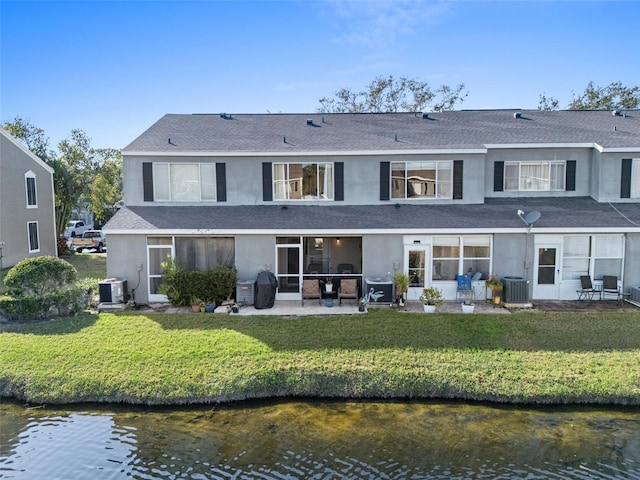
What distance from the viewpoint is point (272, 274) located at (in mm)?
16484

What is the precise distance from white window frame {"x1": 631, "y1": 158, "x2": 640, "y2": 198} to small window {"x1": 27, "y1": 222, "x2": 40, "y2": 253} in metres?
31.5

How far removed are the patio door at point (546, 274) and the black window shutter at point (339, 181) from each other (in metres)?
7.65

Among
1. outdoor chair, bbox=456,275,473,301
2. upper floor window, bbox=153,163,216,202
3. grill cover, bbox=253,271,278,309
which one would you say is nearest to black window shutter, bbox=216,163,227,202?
upper floor window, bbox=153,163,216,202

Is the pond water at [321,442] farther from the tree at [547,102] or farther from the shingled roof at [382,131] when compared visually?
the tree at [547,102]

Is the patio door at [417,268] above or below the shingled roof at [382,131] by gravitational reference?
below

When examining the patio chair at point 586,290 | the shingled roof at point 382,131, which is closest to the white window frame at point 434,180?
the shingled roof at point 382,131

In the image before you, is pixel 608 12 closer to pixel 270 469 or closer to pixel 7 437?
pixel 270 469

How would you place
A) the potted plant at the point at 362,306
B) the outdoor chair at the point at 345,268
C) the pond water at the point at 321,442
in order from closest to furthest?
the pond water at the point at 321,442 < the potted plant at the point at 362,306 < the outdoor chair at the point at 345,268

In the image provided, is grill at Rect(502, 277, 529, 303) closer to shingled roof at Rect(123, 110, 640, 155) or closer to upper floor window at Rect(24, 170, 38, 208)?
shingled roof at Rect(123, 110, 640, 155)

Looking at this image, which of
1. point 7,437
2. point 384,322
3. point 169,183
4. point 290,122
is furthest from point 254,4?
point 7,437

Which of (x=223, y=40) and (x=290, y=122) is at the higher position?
(x=223, y=40)

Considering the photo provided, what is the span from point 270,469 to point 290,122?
1657 cm

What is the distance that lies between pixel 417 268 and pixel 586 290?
6.08 meters

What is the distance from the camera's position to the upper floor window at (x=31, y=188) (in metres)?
27.4
